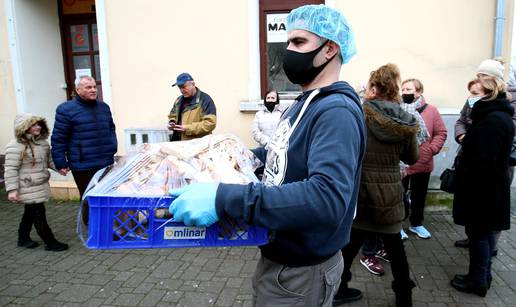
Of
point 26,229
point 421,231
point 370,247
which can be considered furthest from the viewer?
point 421,231

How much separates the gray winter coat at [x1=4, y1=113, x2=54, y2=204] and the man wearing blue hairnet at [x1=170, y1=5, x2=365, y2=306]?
3760 millimetres

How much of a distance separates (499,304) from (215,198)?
10.2 feet

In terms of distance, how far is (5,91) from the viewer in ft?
22.4

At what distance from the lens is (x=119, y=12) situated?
6.21 m

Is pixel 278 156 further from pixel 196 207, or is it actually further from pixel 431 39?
pixel 431 39

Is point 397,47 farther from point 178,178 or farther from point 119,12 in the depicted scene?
point 178,178

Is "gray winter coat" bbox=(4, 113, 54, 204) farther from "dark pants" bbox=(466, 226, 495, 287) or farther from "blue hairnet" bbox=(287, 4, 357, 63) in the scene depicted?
"dark pants" bbox=(466, 226, 495, 287)

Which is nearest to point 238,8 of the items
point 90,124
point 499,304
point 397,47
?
point 397,47

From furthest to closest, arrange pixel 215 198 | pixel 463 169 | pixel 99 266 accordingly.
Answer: pixel 99 266
pixel 463 169
pixel 215 198

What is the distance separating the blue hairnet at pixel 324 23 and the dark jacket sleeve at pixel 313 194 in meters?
0.40

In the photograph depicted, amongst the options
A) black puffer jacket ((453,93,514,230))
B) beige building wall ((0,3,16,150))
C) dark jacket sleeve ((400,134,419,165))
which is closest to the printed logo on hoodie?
dark jacket sleeve ((400,134,419,165))

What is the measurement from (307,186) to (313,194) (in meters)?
0.03

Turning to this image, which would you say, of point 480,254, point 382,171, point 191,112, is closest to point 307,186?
point 382,171

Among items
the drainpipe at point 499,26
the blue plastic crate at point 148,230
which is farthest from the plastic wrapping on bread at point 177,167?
the drainpipe at point 499,26
